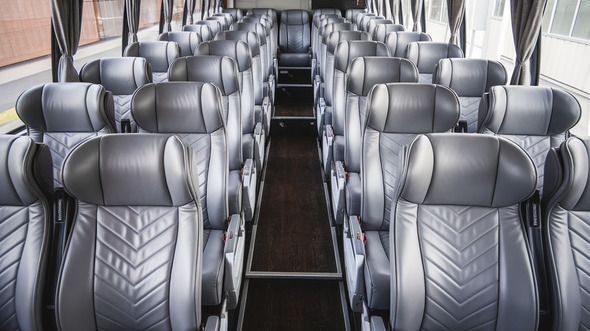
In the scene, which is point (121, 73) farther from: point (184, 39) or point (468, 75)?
point (468, 75)

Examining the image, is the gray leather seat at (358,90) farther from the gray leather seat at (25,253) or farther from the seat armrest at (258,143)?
the gray leather seat at (25,253)

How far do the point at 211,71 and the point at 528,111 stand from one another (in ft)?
7.34

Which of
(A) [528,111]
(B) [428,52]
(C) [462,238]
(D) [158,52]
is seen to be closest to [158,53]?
(D) [158,52]

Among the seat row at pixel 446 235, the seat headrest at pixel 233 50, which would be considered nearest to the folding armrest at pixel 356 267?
the seat row at pixel 446 235

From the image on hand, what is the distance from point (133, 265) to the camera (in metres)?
1.48

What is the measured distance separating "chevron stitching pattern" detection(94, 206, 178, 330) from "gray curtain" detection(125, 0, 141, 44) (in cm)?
441

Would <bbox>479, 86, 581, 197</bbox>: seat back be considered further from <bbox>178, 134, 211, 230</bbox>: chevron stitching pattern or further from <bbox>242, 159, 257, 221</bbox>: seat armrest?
<bbox>178, 134, 211, 230</bbox>: chevron stitching pattern

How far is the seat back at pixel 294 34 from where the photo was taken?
9250 mm

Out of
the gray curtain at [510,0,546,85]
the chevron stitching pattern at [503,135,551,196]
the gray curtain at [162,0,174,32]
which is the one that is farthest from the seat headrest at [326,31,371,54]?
the gray curtain at [162,0,174,32]

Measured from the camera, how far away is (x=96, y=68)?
313 centimetres

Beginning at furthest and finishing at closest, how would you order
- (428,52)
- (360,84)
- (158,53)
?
(158,53) < (428,52) < (360,84)

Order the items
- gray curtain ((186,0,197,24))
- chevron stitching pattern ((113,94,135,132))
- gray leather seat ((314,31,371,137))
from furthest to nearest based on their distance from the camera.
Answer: gray curtain ((186,0,197,24))
gray leather seat ((314,31,371,137))
chevron stitching pattern ((113,94,135,132))

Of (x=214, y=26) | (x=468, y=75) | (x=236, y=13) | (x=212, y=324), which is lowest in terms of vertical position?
(x=212, y=324)

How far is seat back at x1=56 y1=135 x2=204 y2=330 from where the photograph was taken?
140cm
